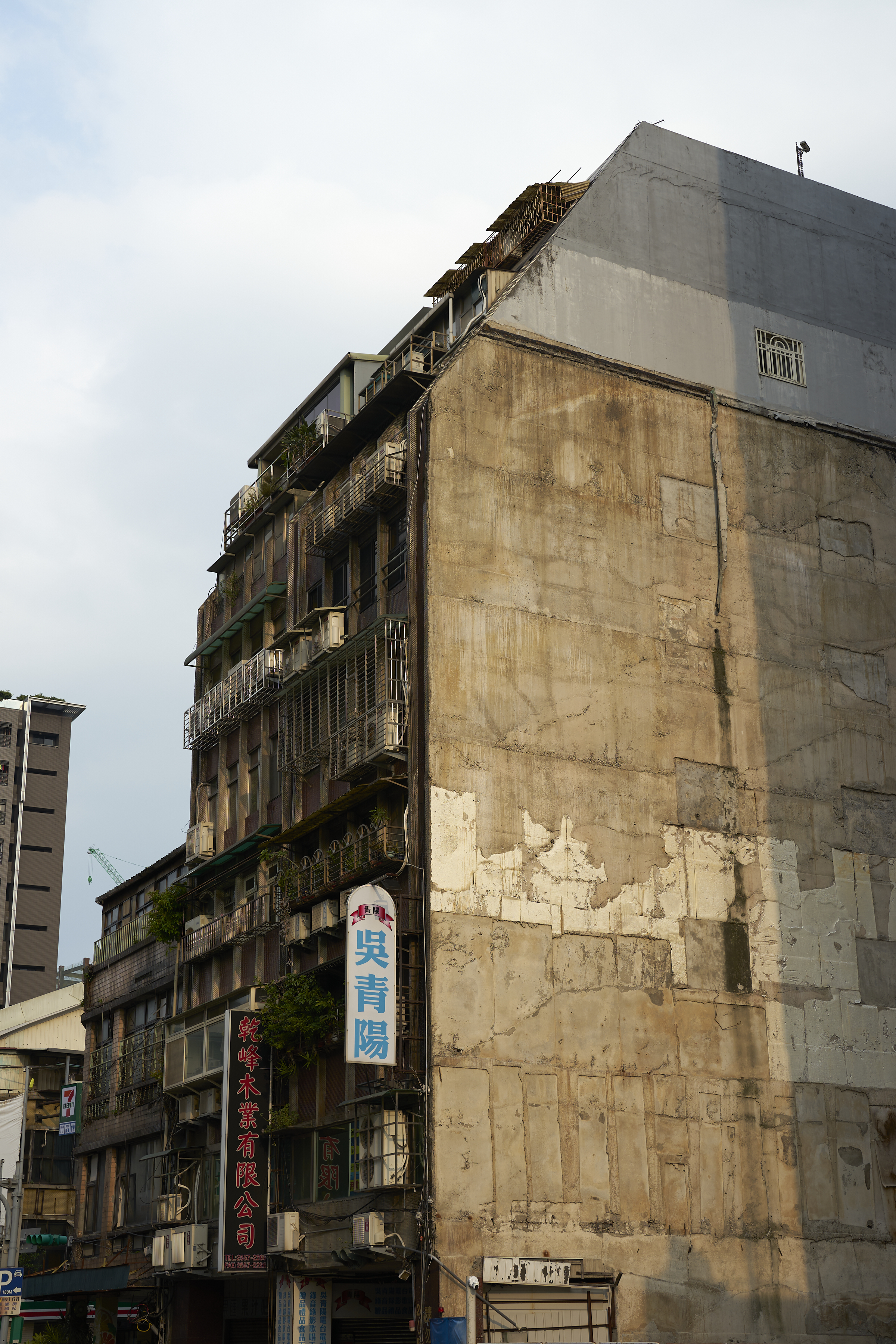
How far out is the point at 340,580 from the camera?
40812 millimetres

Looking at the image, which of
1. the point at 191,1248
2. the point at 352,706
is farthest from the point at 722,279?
the point at 191,1248

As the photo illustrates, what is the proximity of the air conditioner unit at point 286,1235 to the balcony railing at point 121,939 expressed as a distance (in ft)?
68.6

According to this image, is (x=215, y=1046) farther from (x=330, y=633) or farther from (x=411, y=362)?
(x=411, y=362)

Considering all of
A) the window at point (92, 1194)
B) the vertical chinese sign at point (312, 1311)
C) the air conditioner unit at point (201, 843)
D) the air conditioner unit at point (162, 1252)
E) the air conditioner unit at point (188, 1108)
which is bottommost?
the vertical chinese sign at point (312, 1311)

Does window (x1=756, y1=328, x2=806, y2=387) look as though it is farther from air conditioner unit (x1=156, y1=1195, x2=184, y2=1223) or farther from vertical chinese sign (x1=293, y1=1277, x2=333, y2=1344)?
air conditioner unit (x1=156, y1=1195, x2=184, y2=1223)

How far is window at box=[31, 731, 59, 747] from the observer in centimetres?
13550

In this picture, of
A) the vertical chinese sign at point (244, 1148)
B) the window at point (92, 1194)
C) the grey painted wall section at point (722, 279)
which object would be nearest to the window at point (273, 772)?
the vertical chinese sign at point (244, 1148)

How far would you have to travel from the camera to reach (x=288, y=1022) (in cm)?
3550

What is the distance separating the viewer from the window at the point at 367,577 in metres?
38.8

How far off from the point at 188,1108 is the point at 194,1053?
5.57ft

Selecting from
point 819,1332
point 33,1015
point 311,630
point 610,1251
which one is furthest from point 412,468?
point 33,1015

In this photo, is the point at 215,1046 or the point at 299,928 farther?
the point at 215,1046

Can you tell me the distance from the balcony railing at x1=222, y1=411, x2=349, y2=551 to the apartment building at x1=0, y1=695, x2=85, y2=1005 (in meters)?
90.9

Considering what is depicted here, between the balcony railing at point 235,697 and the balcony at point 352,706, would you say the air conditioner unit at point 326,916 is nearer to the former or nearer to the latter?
the balcony at point 352,706
